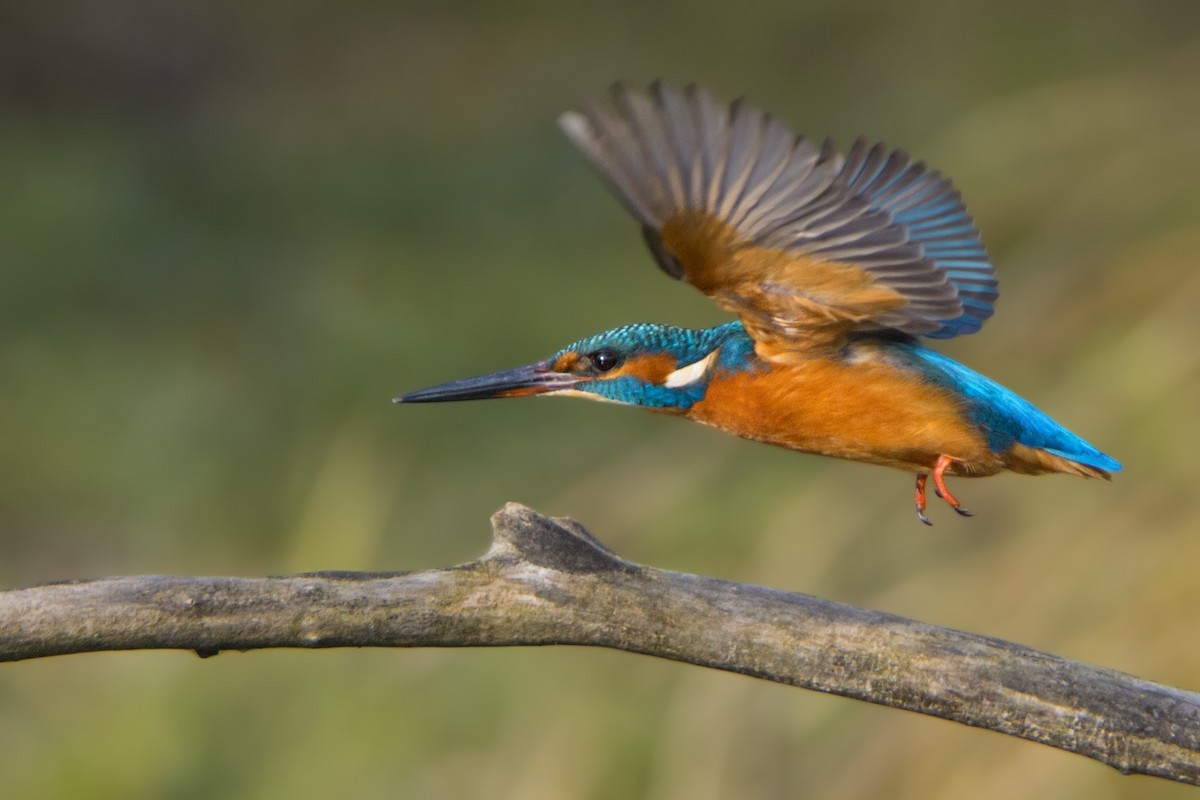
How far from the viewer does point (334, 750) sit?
3.21 meters

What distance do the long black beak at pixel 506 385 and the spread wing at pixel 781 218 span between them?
266 mm

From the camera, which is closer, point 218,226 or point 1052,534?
point 1052,534

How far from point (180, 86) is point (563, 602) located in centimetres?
468

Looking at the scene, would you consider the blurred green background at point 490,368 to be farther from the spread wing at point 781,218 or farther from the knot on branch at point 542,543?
the knot on branch at point 542,543

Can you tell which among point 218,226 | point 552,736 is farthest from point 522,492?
point 218,226

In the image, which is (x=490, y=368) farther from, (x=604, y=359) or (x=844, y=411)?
(x=844, y=411)

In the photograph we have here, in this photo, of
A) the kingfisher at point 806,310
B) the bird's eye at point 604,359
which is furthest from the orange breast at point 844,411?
the bird's eye at point 604,359

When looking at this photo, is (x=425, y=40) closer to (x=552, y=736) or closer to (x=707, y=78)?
(x=707, y=78)

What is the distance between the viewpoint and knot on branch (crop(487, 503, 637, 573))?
60.2 inches

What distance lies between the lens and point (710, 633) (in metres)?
1.54

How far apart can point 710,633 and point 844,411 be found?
1.55 feet

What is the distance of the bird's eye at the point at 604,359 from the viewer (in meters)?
2.00

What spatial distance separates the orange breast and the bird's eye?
12 centimetres

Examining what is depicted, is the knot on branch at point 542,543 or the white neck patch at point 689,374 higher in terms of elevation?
the white neck patch at point 689,374
